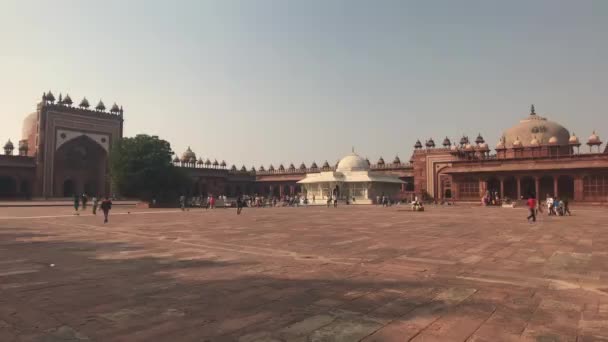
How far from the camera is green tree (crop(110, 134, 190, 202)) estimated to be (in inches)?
1393

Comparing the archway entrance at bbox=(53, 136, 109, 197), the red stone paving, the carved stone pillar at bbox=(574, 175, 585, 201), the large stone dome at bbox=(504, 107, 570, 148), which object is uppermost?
the large stone dome at bbox=(504, 107, 570, 148)

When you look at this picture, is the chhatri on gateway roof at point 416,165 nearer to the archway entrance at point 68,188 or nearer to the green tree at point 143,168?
the archway entrance at point 68,188

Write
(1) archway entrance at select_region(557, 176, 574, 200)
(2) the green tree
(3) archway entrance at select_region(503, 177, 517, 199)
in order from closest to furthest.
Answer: (2) the green tree
(1) archway entrance at select_region(557, 176, 574, 200)
(3) archway entrance at select_region(503, 177, 517, 199)

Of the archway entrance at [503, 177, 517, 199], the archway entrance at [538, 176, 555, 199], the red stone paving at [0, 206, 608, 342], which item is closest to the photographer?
the red stone paving at [0, 206, 608, 342]

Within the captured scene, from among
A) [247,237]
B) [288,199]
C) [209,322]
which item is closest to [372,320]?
[209,322]

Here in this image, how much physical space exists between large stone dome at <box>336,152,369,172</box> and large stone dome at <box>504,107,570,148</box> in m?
19.1

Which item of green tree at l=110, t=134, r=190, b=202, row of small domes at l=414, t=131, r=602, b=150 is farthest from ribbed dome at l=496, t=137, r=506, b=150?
green tree at l=110, t=134, r=190, b=202

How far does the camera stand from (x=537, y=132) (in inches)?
2087

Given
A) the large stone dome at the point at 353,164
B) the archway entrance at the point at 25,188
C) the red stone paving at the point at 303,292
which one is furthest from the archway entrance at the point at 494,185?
the archway entrance at the point at 25,188

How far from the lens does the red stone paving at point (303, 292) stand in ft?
12.1

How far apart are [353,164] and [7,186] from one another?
45568 millimetres

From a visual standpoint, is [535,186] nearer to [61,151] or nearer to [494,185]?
[494,185]

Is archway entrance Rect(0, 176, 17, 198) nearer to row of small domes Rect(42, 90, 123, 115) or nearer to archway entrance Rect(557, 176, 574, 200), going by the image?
row of small domes Rect(42, 90, 123, 115)

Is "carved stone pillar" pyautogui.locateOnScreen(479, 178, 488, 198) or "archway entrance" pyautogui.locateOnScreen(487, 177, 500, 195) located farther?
"archway entrance" pyautogui.locateOnScreen(487, 177, 500, 195)
